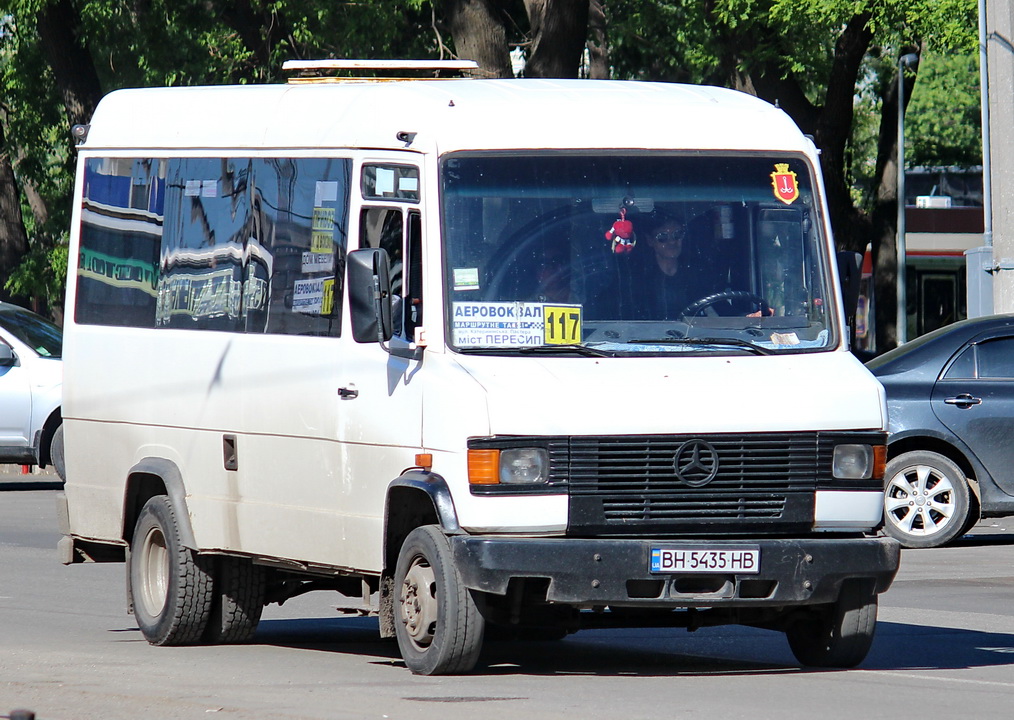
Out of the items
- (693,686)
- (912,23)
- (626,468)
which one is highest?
(912,23)

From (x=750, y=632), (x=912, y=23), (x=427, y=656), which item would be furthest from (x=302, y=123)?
(x=912, y=23)

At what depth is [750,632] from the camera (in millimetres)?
10672

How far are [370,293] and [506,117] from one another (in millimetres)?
1017

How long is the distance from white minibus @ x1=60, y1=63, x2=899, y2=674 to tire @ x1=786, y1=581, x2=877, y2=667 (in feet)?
0.06

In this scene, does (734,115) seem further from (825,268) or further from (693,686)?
(693,686)

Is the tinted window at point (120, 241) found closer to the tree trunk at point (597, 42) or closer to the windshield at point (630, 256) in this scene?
the windshield at point (630, 256)

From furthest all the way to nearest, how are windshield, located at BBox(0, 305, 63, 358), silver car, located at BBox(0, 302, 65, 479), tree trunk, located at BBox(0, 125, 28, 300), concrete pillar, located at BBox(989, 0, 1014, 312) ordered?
tree trunk, located at BBox(0, 125, 28, 300)
windshield, located at BBox(0, 305, 63, 358)
silver car, located at BBox(0, 302, 65, 479)
concrete pillar, located at BBox(989, 0, 1014, 312)

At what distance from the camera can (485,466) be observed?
7.95 m

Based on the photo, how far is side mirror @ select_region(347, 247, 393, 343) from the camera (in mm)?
8320

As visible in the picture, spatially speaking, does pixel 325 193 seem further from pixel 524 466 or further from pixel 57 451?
pixel 57 451

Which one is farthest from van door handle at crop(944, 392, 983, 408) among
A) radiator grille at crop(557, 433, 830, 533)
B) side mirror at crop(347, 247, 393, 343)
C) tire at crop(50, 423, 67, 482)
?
tire at crop(50, 423, 67, 482)

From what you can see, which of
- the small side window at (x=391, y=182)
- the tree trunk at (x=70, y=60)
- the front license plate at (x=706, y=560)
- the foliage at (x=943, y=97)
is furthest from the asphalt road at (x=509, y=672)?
the foliage at (x=943, y=97)

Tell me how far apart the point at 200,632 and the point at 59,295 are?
2137 centimetres

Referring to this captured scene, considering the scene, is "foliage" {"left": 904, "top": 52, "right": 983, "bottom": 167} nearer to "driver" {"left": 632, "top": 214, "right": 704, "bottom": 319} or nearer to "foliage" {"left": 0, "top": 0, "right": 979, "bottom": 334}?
"foliage" {"left": 0, "top": 0, "right": 979, "bottom": 334}
